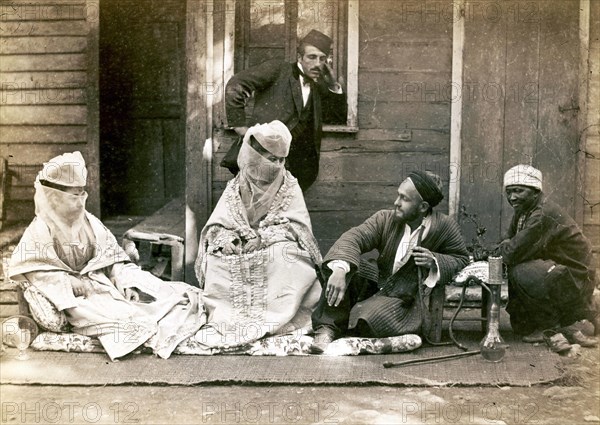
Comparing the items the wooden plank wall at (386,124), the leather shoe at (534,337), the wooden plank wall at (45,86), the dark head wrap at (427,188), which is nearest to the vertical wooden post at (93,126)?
the wooden plank wall at (45,86)

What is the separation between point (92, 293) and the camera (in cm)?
618

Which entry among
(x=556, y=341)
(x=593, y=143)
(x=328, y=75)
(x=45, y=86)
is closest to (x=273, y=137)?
(x=328, y=75)

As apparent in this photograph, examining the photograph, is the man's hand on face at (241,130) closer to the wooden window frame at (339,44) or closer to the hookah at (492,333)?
the wooden window frame at (339,44)

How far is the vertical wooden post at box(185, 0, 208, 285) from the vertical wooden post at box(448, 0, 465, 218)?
223 cm

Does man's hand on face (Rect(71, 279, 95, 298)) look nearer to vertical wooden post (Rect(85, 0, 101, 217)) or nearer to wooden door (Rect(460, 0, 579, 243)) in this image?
vertical wooden post (Rect(85, 0, 101, 217))

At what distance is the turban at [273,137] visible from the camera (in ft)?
21.4

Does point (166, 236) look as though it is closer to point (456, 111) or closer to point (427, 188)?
point (427, 188)

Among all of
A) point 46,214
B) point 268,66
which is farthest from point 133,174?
point 46,214

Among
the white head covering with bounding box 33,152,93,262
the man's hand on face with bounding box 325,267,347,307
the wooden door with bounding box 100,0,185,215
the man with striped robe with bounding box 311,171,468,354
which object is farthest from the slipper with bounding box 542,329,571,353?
the wooden door with bounding box 100,0,185,215

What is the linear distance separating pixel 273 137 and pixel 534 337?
245cm

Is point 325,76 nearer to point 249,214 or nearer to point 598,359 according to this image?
point 249,214

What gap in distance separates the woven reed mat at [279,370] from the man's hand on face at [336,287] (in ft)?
1.33

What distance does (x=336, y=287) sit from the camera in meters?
5.96

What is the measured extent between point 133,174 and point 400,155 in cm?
380
